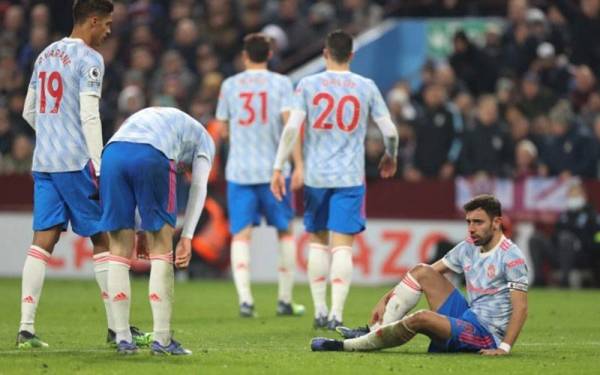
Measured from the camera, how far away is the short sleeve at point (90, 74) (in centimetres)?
1058

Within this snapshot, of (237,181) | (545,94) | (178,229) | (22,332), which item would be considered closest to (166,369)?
(22,332)

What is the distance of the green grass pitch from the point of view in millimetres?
9227

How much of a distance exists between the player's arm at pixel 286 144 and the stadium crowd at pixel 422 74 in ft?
25.4

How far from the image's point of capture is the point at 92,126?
10500 mm

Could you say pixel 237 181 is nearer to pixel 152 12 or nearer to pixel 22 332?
pixel 22 332

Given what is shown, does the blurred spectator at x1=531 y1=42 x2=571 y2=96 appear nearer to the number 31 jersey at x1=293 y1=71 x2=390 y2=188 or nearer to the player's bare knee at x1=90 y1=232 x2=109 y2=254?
the number 31 jersey at x1=293 y1=71 x2=390 y2=188

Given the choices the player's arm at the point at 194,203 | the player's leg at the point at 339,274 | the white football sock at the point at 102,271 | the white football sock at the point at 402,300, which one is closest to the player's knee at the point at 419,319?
the white football sock at the point at 402,300

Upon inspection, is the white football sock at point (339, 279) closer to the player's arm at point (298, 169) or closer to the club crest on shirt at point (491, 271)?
the player's arm at point (298, 169)

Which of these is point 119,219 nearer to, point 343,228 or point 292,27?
point 343,228

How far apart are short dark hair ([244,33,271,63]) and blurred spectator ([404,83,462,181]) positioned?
6.57 m

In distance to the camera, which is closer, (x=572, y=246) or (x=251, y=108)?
(x=251, y=108)

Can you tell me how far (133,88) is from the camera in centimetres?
2341

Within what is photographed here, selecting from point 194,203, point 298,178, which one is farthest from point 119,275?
point 298,178

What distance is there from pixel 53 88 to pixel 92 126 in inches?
21.3
